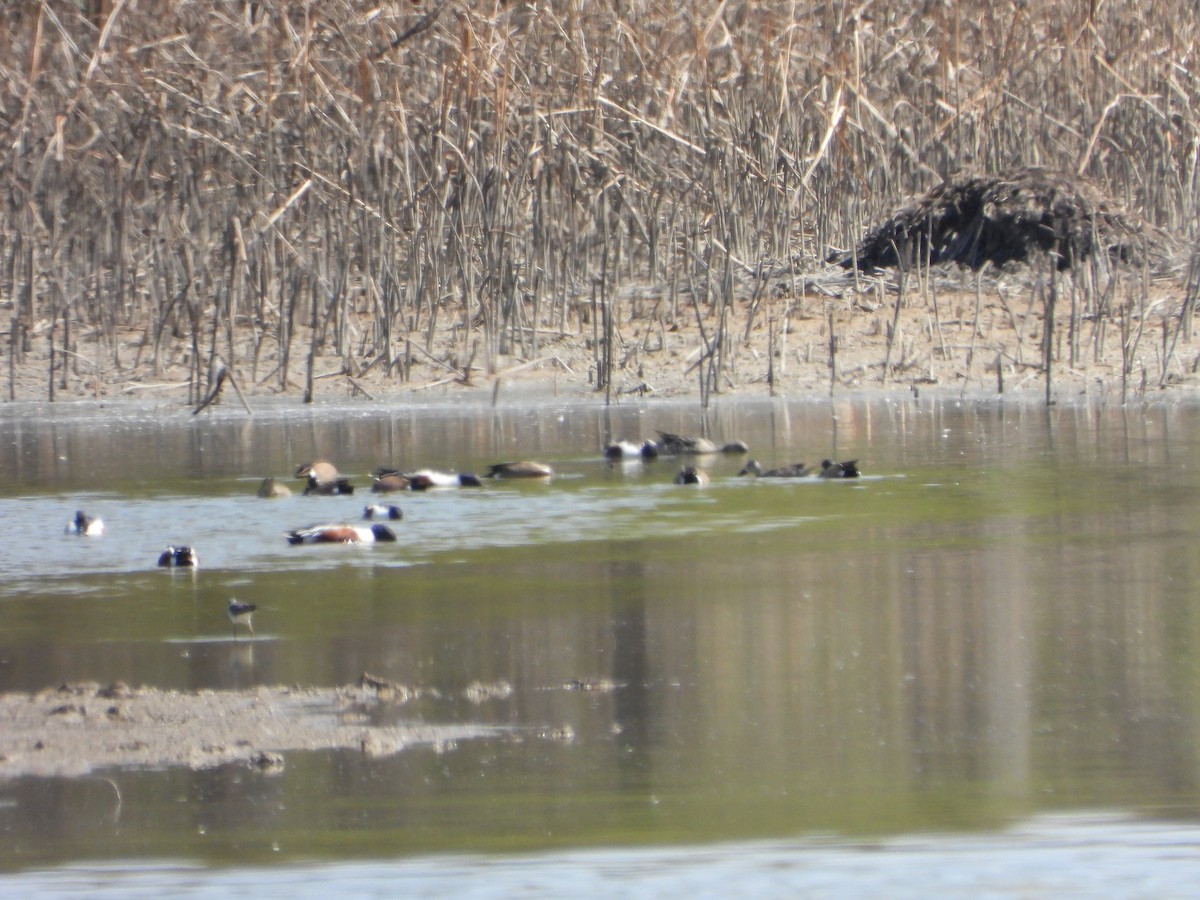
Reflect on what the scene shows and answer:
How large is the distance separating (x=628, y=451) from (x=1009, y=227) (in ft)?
18.8

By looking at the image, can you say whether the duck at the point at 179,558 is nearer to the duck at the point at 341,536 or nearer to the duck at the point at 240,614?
the duck at the point at 341,536

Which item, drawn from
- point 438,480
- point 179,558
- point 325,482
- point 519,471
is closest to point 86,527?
point 179,558

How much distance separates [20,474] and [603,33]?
593cm

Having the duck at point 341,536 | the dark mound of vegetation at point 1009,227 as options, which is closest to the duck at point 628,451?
the duck at point 341,536

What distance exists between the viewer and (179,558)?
264 inches

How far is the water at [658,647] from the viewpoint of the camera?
3578 mm

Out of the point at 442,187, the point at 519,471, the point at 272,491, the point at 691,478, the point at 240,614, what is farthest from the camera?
the point at 442,187

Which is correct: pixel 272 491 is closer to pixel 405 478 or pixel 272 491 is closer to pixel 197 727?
pixel 405 478

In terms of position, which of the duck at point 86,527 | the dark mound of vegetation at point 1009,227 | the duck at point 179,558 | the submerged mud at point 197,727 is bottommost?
the submerged mud at point 197,727

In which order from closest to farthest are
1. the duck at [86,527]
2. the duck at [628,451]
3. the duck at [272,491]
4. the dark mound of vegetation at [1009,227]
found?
the duck at [86,527] → the duck at [272,491] → the duck at [628,451] → the dark mound of vegetation at [1009,227]

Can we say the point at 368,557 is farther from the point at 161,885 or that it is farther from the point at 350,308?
the point at 350,308

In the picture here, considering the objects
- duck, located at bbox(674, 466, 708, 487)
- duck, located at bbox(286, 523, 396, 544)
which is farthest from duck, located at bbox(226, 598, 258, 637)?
duck, located at bbox(674, 466, 708, 487)

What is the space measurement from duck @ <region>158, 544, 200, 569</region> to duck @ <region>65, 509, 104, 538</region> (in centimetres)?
87

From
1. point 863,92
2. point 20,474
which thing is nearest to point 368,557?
point 20,474
